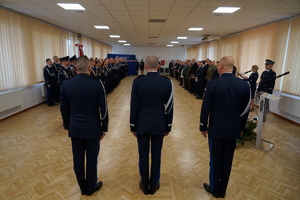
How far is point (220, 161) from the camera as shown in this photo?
236 cm

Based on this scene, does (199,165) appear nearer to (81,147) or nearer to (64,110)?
(81,147)

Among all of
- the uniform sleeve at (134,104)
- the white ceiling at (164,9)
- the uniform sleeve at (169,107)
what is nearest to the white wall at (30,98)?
the white ceiling at (164,9)

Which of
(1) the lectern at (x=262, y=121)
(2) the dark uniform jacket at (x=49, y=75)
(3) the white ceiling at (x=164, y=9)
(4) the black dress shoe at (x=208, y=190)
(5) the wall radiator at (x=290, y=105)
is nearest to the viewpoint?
(4) the black dress shoe at (x=208, y=190)

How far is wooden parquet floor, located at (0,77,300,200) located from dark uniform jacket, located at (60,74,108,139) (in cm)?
92

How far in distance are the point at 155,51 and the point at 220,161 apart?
66.6ft

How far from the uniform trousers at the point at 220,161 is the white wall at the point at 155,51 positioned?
19.9 meters

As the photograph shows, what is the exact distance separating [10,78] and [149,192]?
5.74 meters

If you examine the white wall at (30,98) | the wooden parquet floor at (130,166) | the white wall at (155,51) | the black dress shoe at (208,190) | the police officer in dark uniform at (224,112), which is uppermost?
the white wall at (155,51)

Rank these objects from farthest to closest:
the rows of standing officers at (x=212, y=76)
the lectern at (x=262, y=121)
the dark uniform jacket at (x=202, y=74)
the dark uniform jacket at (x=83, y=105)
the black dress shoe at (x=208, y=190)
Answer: the dark uniform jacket at (x=202, y=74) < the rows of standing officers at (x=212, y=76) < the lectern at (x=262, y=121) < the black dress shoe at (x=208, y=190) < the dark uniform jacket at (x=83, y=105)

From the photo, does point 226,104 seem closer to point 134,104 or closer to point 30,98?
point 134,104

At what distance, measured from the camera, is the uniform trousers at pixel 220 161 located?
2311mm

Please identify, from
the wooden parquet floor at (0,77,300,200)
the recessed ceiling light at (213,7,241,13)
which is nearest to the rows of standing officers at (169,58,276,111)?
the wooden parquet floor at (0,77,300,200)

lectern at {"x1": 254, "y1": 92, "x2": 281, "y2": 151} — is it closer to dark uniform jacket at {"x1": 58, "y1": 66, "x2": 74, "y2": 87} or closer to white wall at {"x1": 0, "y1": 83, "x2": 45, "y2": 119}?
dark uniform jacket at {"x1": 58, "y1": 66, "x2": 74, "y2": 87}

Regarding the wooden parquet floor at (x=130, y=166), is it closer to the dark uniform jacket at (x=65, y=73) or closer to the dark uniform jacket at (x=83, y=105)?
the dark uniform jacket at (x=83, y=105)
